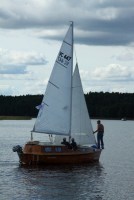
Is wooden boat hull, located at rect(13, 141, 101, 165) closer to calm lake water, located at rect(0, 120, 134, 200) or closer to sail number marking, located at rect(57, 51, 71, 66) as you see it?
calm lake water, located at rect(0, 120, 134, 200)

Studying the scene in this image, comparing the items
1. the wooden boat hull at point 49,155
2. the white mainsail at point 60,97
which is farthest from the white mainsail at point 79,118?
the wooden boat hull at point 49,155

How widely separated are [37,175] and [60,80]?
8.44 m

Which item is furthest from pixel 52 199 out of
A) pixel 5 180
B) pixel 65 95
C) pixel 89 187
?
pixel 65 95

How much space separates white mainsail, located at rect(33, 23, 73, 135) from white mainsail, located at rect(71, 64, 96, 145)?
0.75 metres

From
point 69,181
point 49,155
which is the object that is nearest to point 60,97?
point 49,155

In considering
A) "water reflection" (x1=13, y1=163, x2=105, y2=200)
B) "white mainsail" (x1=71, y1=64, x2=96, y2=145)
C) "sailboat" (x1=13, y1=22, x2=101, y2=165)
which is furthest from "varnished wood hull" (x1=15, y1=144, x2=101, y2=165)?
"white mainsail" (x1=71, y1=64, x2=96, y2=145)

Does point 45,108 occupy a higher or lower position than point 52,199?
higher

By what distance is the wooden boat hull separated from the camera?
36.1m

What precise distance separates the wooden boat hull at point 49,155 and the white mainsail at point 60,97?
5.42 ft

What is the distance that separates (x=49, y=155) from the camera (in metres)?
36.3

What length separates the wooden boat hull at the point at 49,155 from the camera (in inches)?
1420

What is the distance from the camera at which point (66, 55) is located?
38.1 m

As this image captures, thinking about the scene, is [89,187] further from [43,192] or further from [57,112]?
[57,112]

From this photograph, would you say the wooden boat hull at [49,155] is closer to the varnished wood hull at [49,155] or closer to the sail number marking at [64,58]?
the varnished wood hull at [49,155]
